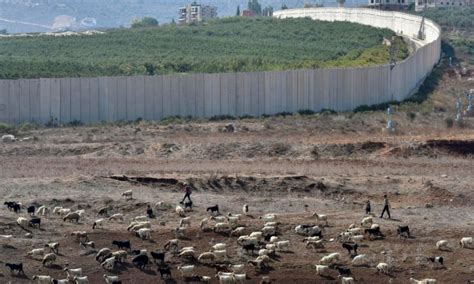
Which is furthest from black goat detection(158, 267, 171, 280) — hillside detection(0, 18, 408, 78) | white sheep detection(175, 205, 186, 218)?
hillside detection(0, 18, 408, 78)

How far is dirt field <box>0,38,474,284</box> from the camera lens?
2908cm

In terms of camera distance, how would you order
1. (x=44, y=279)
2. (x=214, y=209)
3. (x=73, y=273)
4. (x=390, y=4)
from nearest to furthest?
(x=44, y=279), (x=73, y=273), (x=214, y=209), (x=390, y=4)

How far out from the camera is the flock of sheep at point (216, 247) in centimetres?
2766

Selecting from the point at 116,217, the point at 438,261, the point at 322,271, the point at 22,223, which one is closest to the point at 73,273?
the point at 22,223

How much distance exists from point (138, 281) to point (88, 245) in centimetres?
233

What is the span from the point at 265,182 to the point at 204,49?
51.8 m

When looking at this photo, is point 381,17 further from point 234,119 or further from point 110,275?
point 110,275

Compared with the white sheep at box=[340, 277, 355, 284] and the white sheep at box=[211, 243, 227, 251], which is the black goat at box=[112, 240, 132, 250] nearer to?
the white sheep at box=[211, 243, 227, 251]

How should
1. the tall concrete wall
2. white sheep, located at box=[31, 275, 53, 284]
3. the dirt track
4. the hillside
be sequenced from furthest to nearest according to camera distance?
the hillside → the tall concrete wall → the dirt track → white sheep, located at box=[31, 275, 53, 284]

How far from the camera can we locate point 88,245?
29.1 m

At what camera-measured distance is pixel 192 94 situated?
2074 inches

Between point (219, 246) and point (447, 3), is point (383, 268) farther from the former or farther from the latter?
point (447, 3)

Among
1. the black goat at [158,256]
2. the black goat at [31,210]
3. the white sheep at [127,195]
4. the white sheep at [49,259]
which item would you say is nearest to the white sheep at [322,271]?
the black goat at [158,256]

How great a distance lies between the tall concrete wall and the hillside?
27.0 feet
